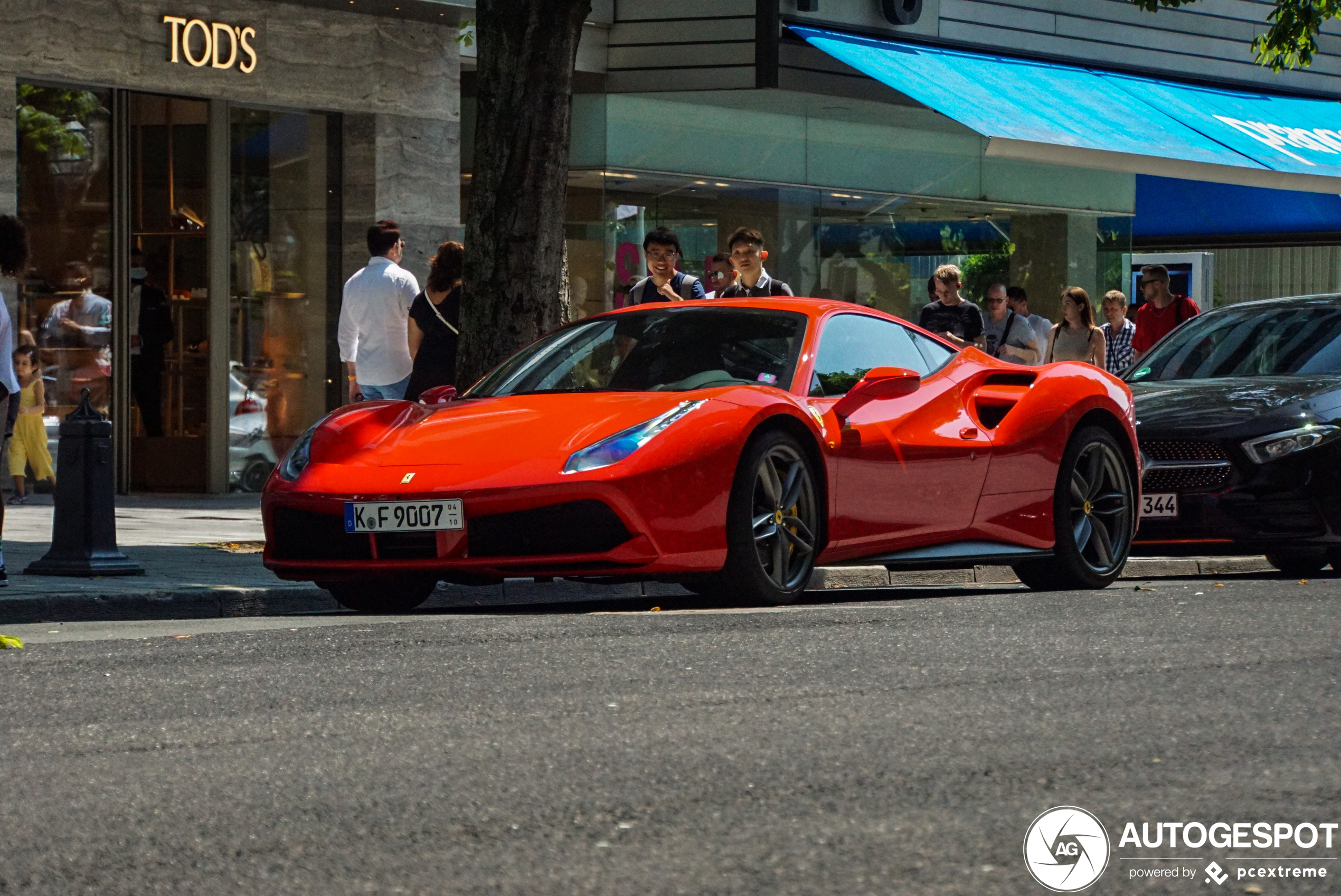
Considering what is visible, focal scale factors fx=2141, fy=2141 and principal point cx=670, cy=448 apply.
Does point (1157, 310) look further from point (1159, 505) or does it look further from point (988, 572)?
point (1159, 505)

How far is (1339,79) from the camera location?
25062 mm

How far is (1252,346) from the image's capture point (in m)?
11.7

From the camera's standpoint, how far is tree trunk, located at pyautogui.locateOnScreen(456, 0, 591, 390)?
11.2 m

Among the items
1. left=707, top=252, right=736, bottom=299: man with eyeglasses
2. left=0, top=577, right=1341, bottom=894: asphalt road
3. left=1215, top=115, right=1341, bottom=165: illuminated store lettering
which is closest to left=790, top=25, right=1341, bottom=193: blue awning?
left=1215, top=115, right=1341, bottom=165: illuminated store lettering

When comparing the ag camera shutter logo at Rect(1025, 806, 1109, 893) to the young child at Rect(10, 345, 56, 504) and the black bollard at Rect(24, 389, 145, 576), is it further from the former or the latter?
the young child at Rect(10, 345, 56, 504)

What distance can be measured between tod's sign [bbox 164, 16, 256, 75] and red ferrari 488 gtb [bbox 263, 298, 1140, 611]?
7062mm

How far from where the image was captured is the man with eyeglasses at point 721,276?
12584 millimetres

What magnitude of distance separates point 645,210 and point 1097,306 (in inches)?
247

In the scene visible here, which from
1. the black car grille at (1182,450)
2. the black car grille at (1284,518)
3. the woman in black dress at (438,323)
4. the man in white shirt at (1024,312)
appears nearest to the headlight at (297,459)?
the woman in black dress at (438,323)

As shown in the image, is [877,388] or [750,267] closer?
[877,388]

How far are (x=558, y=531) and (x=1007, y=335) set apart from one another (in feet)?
31.3

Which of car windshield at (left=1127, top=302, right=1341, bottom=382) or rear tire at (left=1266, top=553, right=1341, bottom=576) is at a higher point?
car windshield at (left=1127, top=302, right=1341, bottom=382)

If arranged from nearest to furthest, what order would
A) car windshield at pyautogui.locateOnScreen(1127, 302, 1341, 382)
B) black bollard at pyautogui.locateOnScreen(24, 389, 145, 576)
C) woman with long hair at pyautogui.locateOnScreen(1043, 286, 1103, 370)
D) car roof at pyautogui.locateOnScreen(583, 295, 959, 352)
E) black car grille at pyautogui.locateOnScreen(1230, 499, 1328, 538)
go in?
1. car roof at pyautogui.locateOnScreen(583, 295, 959, 352)
2. black bollard at pyautogui.locateOnScreen(24, 389, 145, 576)
3. black car grille at pyautogui.locateOnScreen(1230, 499, 1328, 538)
4. car windshield at pyautogui.locateOnScreen(1127, 302, 1341, 382)
5. woman with long hair at pyautogui.locateOnScreen(1043, 286, 1103, 370)

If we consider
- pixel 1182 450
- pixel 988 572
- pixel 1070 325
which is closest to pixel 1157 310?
pixel 1070 325
